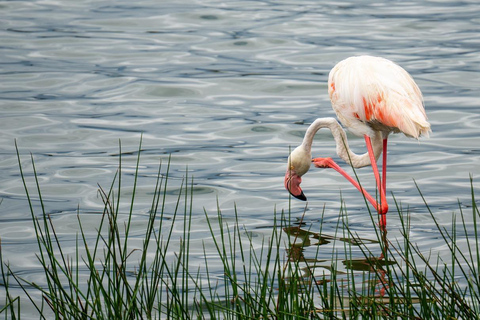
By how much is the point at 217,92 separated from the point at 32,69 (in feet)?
8.78

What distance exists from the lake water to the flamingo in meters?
0.48

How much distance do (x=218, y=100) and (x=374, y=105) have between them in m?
4.94

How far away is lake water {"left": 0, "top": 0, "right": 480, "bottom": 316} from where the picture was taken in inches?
297

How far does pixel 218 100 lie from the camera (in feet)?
36.9

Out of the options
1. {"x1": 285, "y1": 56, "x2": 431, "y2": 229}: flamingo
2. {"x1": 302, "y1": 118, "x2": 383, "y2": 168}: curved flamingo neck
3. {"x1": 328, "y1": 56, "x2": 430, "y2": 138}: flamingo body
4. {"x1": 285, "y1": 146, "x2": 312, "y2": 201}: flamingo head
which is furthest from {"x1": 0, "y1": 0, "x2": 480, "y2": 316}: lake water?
{"x1": 328, "y1": 56, "x2": 430, "y2": 138}: flamingo body

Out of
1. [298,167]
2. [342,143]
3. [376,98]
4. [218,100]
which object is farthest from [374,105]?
[218,100]

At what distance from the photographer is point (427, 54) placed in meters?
13.1

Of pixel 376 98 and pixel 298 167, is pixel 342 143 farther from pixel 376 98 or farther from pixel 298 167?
pixel 376 98

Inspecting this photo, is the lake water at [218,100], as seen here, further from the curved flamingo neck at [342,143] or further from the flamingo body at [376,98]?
the flamingo body at [376,98]

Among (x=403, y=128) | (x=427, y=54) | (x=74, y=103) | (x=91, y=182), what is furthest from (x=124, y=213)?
(x=427, y=54)

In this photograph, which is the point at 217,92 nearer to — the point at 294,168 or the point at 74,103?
the point at 74,103

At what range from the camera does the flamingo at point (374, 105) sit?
6.29 m

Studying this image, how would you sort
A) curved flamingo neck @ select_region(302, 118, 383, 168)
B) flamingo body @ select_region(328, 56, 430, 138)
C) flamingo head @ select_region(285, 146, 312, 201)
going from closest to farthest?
flamingo body @ select_region(328, 56, 430, 138) → curved flamingo neck @ select_region(302, 118, 383, 168) → flamingo head @ select_region(285, 146, 312, 201)

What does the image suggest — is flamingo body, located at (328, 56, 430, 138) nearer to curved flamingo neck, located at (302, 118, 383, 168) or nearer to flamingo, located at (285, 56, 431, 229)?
flamingo, located at (285, 56, 431, 229)
